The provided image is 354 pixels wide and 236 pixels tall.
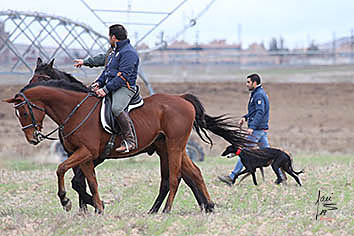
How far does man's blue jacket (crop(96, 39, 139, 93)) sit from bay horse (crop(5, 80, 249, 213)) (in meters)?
0.37

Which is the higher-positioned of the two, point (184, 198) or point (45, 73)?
point (45, 73)

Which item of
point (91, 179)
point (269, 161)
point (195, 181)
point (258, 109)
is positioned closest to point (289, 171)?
point (269, 161)

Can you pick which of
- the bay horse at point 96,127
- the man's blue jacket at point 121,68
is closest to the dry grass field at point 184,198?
the bay horse at point 96,127

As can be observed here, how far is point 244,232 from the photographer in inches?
299

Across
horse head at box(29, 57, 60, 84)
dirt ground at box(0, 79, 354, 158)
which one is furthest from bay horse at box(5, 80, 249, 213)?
dirt ground at box(0, 79, 354, 158)

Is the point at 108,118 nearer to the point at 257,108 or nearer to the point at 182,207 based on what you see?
the point at 182,207

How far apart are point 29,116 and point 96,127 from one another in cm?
96

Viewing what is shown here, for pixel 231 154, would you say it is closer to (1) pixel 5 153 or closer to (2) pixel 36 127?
(2) pixel 36 127

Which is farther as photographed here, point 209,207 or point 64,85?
point 209,207

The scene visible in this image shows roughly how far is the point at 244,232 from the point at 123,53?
3.24 meters

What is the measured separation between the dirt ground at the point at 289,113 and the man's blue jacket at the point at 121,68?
1461cm

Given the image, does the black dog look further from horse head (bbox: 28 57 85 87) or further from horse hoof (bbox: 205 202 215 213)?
horse head (bbox: 28 57 85 87)

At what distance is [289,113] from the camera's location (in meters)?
33.3

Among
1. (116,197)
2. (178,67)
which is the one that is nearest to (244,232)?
(116,197)
